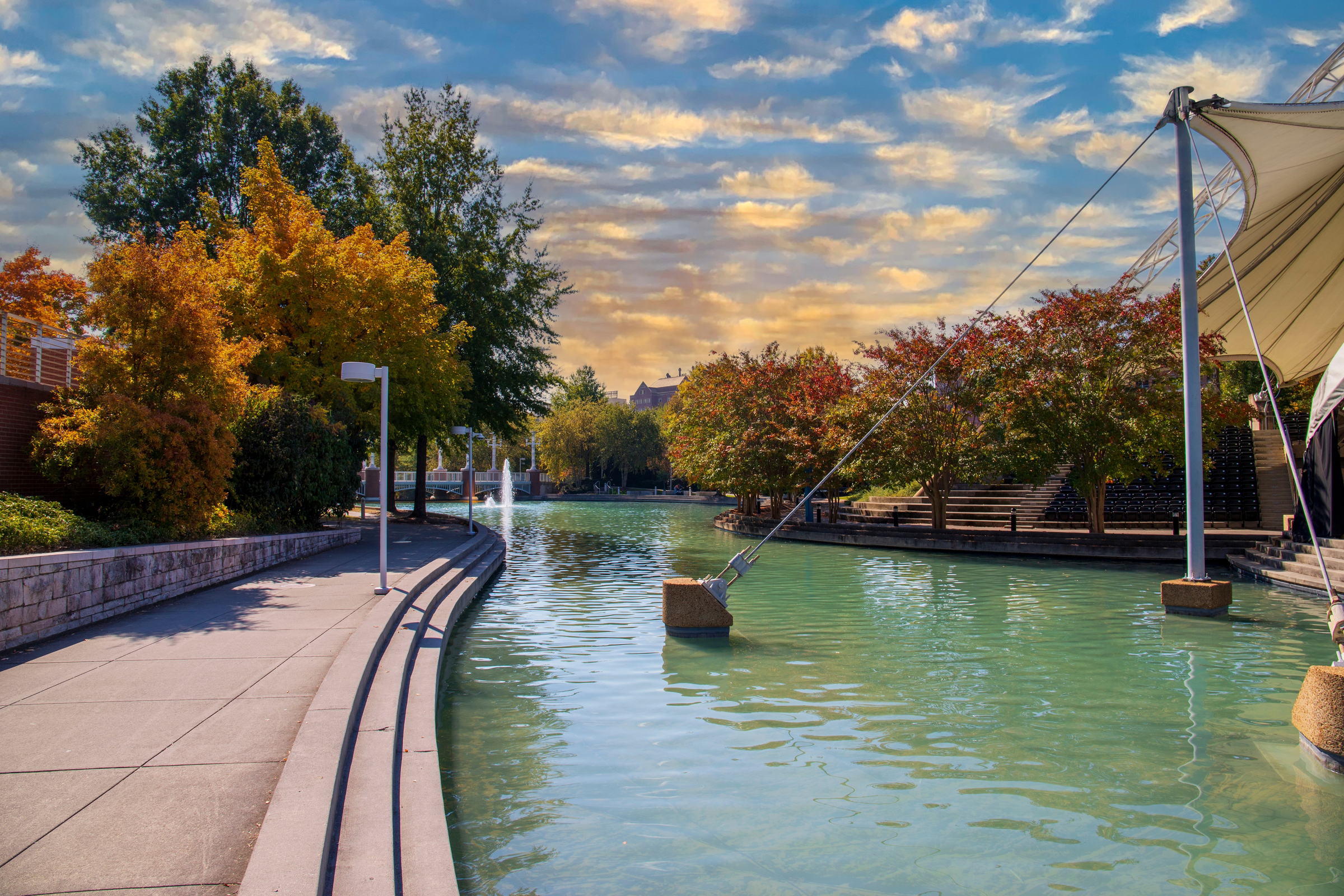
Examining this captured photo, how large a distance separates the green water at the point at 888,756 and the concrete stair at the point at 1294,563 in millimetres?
4353

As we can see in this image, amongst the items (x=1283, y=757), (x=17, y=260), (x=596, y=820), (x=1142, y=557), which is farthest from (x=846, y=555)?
(x=17, y=260)

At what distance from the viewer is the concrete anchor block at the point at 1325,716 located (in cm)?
669

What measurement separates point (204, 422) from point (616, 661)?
848cm

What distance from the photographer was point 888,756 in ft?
23.5

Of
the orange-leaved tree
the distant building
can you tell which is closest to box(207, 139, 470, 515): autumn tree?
the orange-leaved tree

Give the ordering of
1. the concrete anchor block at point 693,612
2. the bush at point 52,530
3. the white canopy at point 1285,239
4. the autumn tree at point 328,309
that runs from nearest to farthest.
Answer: the bush at point 52,530 < the concrete anchor block at point 693,612 < the white canopy at point 1285,239 < the autumn tree at point 328,309

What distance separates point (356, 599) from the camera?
12180mm

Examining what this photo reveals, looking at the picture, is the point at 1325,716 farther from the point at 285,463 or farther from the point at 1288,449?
the point at 285,463

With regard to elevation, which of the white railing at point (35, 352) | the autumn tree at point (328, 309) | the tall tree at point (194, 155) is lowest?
the white railing at point (35, 352)

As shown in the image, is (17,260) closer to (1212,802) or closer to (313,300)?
(313,300)

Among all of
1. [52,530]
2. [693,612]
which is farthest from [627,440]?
[52,530]

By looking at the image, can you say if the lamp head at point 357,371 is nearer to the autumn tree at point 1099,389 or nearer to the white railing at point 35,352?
the white railing at point 35,352

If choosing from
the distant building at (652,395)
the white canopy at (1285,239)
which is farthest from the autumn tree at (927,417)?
the distant building at (652,395)

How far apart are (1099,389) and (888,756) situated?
19950 mm
